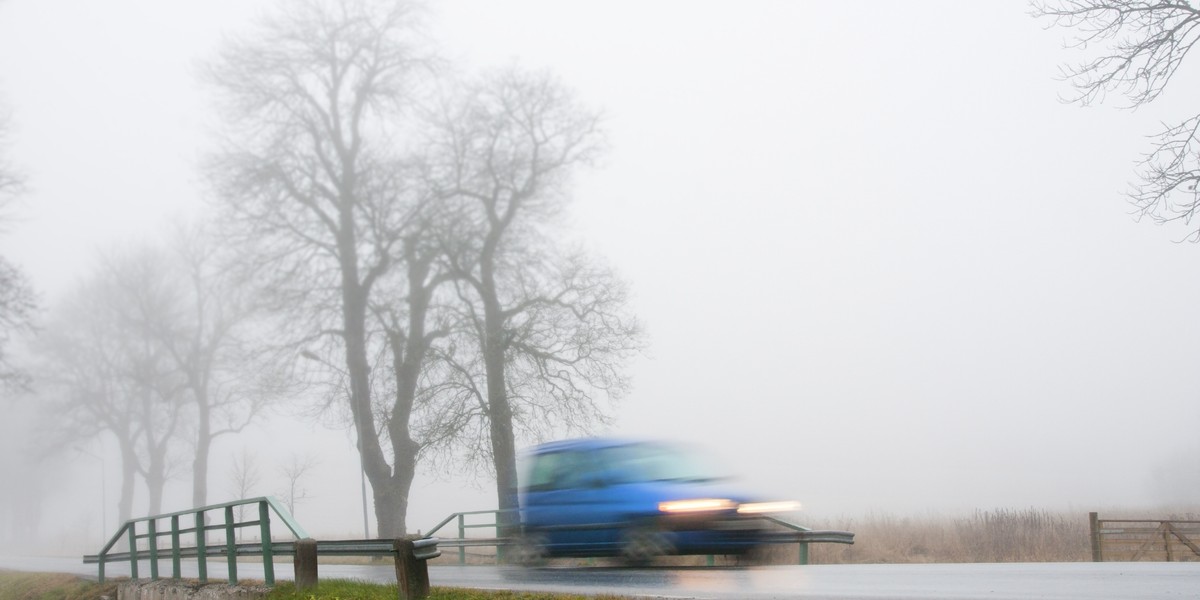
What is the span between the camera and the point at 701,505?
12844 millimetres

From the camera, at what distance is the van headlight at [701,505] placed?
42.1 ft

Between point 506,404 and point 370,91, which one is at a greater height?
point 370,91

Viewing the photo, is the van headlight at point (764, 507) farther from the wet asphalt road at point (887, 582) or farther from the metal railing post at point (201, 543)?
the metal railing post at point (201, 543)

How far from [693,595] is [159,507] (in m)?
44.3

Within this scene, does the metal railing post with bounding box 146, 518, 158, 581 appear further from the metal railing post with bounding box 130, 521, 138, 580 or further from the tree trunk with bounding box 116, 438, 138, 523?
the tree trunk with bounding box 116, 438, 138, 523

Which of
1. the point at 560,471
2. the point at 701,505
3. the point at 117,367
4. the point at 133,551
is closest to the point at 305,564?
the point at 560,471

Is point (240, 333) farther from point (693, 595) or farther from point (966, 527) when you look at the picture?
point (693, 595)

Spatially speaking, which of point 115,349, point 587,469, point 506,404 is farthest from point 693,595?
point 115,349

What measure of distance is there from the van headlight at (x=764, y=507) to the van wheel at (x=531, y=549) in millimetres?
3249

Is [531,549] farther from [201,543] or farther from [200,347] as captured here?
[200,347]

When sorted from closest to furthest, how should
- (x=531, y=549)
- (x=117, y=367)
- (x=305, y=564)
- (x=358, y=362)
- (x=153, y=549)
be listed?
1. (x=305, y=564)
2. (x=531, y=549)
3. (x=153, y=549)
4. (x=358, y=362)
5. (x=117, y=367)

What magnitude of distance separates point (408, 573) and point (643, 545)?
3.55m

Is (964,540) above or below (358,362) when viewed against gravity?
below

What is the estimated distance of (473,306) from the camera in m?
26.4
